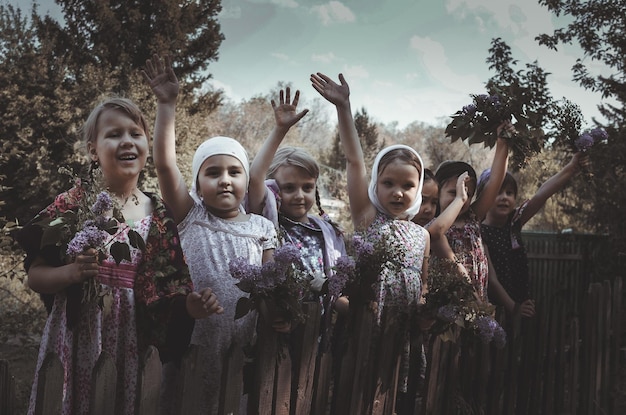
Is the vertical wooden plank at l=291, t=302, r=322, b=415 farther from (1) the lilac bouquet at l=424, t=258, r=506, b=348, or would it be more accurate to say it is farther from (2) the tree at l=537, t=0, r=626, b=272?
(2) the tree at l=537, t=0, r=626, b=272

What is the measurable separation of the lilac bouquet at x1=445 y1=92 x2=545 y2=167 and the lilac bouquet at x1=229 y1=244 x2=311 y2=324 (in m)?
2.23

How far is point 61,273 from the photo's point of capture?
1952mm

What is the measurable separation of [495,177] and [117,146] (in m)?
2.66

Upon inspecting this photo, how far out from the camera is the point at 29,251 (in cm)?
212

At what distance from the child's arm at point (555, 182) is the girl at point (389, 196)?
1631mm

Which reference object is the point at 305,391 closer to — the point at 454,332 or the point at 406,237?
the point at 454,332

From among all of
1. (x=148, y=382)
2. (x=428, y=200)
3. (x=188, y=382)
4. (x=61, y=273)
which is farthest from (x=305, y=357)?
(x=428, y=200)

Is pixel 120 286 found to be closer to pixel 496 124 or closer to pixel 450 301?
pixel 450 301

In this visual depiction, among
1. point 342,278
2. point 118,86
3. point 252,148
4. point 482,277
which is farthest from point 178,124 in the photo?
point 342,278

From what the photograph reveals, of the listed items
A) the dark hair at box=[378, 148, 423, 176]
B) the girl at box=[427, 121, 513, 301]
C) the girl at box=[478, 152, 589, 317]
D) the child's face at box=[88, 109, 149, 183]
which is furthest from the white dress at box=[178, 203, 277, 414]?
the girl at box=[478, 152, 589, 317]

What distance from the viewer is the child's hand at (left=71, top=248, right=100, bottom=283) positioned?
178 cm

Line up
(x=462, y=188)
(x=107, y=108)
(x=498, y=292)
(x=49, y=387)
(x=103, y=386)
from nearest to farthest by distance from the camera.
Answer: (x=49, y=387) < (x=103, y=386) < (x=107, y=108) < (x=462, y=188) < (x=498, y=292)

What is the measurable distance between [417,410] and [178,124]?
15.5 meters

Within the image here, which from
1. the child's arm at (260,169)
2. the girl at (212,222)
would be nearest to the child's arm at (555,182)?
the child's arm at (260,169)
